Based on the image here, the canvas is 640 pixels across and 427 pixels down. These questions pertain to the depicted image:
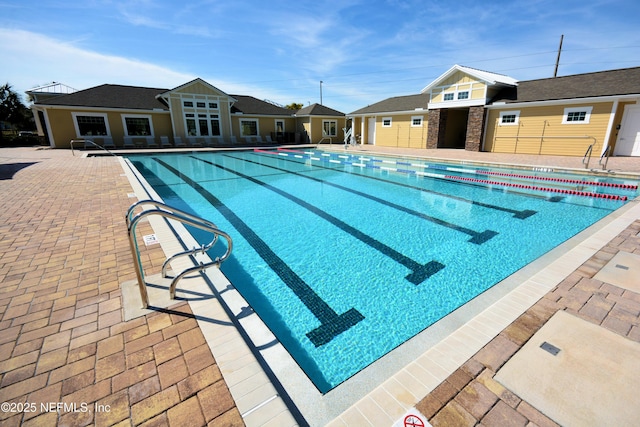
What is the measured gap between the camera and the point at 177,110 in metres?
21.5

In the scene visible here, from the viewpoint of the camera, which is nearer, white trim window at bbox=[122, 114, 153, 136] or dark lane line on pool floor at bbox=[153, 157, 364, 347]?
dark lane line on pool floor at bbox=[153, 157, 364, 347]

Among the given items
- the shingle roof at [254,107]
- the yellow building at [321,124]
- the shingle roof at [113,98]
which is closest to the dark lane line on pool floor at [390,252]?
the shingle roof at [113,98]

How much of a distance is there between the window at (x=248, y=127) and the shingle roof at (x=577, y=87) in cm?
1884

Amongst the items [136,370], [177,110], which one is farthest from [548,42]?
[136,370]

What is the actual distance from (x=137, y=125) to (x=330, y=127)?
16.5 meters

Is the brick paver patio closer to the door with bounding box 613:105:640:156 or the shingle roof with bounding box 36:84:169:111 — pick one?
the door with bounding box 613:105:640:156

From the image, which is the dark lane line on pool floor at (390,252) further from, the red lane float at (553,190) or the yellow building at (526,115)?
the yellow building at (526,115)

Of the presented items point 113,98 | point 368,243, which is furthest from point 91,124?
point 368,243

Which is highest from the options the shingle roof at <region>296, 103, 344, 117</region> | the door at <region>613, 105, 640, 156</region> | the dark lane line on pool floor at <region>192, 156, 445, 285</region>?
the shingle roof at <region>296, 103, 344, 117</region>

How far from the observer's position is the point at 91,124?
19.4m

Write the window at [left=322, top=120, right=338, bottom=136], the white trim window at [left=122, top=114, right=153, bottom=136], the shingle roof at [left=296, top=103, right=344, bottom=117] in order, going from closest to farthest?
the white trim window at [left=122, top=114, right=153, bottom=136], the shingle roof at [left=296, top=103, right=344, bottom=117], the window at [left=322, top=120, right=338, bottom=136]

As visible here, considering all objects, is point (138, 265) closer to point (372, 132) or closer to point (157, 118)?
point (157, 118)

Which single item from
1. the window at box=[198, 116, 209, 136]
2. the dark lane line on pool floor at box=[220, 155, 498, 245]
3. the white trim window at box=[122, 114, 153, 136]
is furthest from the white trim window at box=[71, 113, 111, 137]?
the dark lane line on pool floor at box=[220, 155, 498, 245]

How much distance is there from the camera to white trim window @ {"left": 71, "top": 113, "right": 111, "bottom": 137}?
1900 cm
